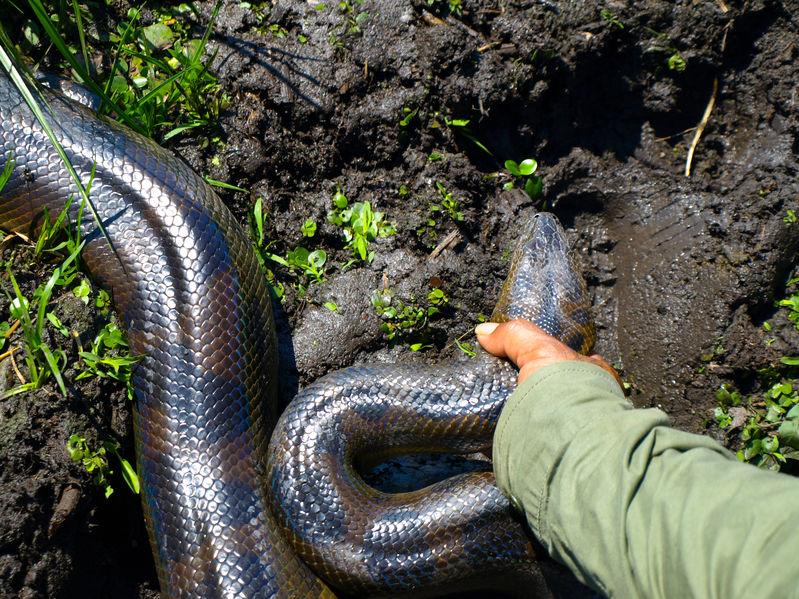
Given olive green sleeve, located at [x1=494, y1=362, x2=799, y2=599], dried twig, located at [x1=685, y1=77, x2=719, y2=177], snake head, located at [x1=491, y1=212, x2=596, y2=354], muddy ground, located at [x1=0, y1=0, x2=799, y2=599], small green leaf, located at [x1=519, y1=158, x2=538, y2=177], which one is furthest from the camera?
dried twig, located at [x1=685, y1=77, x2=719, y2=177]

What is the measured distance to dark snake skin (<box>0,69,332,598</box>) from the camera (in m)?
2.96

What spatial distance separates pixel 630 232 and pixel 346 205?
212 centimetres

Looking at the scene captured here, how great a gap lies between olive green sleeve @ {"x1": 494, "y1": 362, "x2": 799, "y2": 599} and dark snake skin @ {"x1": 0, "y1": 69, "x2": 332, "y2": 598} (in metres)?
1.53

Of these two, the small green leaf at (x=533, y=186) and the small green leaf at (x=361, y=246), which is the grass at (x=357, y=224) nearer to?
the small green leaf at (x=361, y=246)

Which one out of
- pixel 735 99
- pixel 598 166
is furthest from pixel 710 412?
pixel 735 99

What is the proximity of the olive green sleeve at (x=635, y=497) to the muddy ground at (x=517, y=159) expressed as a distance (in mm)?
1732

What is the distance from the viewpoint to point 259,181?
387 cm

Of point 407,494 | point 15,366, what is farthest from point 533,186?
point 15,366

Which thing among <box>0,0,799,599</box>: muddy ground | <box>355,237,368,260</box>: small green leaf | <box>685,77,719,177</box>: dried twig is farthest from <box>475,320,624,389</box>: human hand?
<box>685,77,719,177</box>: dried twig

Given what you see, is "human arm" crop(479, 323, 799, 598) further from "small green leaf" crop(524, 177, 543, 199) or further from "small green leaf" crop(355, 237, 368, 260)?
"small green leaf" crop(524, 177, 543, 199)

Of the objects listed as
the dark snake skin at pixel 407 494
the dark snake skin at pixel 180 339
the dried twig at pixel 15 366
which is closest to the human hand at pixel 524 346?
the dark snake skin at pixel 407 494

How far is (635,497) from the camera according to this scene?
176 centimetres

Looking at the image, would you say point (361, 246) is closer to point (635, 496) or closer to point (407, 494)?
point (407, 494)

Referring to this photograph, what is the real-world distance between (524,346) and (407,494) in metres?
→ 1.14
